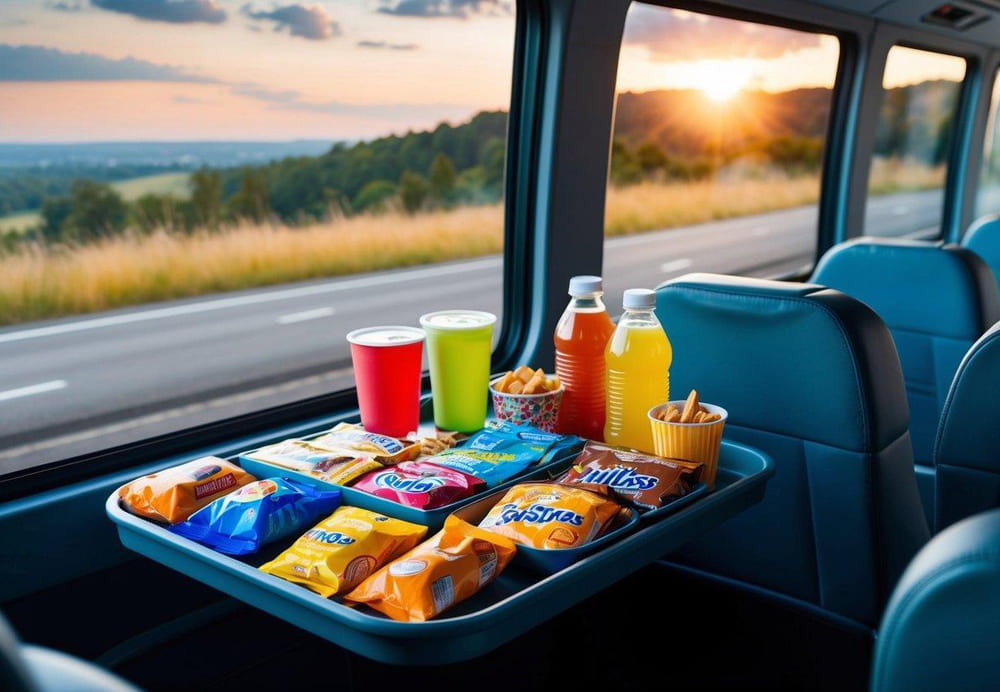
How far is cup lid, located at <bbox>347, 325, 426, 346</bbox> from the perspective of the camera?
5.43ft

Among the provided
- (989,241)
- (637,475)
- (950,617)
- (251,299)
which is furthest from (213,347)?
(950,617)

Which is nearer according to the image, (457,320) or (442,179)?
(457,320)

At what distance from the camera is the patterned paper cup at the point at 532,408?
1.68 meters

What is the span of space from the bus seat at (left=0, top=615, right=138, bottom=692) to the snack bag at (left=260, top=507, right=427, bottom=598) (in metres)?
0.61

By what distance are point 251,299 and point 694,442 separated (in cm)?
629

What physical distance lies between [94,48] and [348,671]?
206cm

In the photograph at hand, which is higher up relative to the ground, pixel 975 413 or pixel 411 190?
pixel 411 190

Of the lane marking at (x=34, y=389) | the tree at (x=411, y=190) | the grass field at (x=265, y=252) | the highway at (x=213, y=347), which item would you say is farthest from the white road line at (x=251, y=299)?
the tree at (x=411, y=190)

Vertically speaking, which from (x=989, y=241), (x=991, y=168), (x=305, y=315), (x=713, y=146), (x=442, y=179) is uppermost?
(x=713, y=146)

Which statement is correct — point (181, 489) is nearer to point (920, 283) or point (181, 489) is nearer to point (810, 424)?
point (810, 424)

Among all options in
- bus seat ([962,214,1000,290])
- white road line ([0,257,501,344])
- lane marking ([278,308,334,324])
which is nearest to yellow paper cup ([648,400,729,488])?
bus seat ([962,214,1000,290])

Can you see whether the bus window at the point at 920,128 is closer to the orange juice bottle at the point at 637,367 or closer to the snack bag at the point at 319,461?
the orange juice bottle at the point at 637,367

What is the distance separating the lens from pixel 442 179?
5.23m

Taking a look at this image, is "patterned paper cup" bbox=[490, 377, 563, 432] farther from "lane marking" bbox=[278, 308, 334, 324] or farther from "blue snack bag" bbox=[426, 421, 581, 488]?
"lane marking" bbox=[278, 308, 334, 324]
